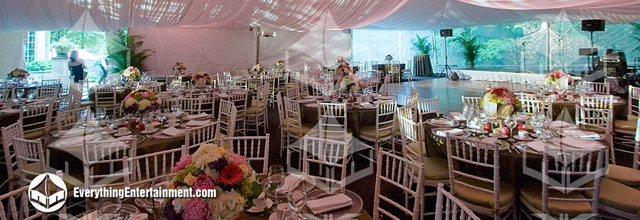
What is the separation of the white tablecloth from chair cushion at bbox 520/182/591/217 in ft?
41.0

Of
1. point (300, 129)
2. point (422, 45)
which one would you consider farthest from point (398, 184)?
point (422, 45)

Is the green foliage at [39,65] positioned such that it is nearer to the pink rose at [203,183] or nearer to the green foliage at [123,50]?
the green foliage at [123,50]

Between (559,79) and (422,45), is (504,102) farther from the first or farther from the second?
(422,45)

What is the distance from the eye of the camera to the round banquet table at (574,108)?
5.21m

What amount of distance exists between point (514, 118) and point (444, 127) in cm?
68

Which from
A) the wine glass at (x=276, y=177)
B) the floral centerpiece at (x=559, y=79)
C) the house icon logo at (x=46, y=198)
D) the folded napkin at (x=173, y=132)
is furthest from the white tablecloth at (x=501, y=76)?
the house icon logo at (x=46, y=198)

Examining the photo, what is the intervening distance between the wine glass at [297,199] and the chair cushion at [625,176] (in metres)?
2.83

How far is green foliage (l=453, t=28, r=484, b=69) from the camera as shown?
16.8 m

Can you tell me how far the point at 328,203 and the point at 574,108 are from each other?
5.02m

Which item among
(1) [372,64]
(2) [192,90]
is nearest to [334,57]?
(1) [372,64]

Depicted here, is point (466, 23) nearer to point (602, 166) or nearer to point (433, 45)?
point (433, 45)

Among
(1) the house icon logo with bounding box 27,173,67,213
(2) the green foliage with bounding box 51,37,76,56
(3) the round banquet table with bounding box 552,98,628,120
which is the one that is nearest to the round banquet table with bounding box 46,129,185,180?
(1) the house icon logo with bounding box 27,173,67,213

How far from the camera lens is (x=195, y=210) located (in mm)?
1343

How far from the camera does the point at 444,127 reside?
3.69 metres
